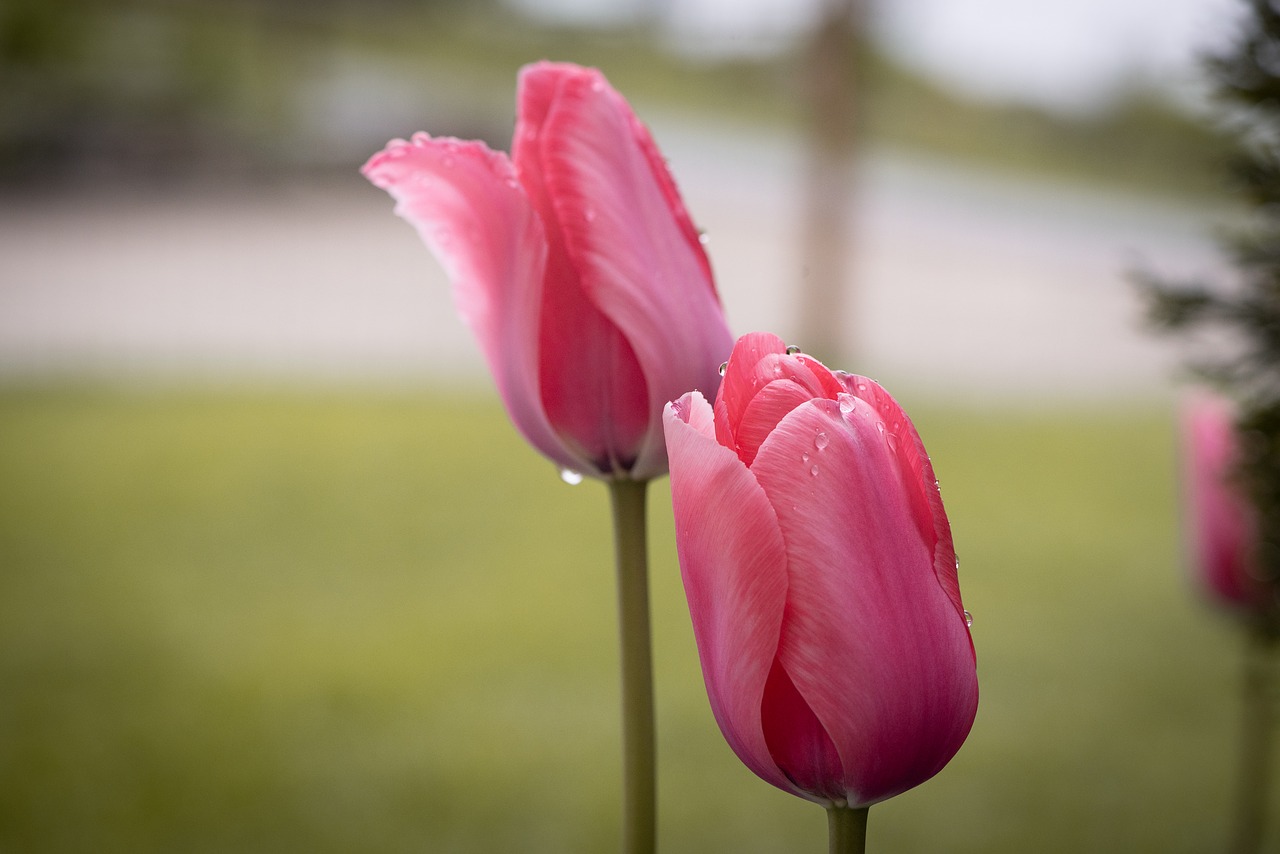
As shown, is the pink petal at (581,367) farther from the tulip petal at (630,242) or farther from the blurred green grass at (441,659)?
the blurred green grass at (441,659)

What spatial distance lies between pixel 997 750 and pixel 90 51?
15050mm

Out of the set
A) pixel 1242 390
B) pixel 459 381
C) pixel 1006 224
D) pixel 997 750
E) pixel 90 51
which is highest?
pixel 90 51

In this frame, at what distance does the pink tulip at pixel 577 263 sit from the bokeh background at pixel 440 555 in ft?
2.02

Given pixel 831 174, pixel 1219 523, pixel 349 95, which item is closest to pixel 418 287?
pixel 831 174

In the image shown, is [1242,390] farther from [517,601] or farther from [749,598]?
[517,601]

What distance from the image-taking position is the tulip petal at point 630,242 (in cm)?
53

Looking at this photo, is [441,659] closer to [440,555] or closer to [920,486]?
[440,555]

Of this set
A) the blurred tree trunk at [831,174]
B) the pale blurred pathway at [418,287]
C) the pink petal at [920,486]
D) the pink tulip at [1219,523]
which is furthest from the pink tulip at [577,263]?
the blurred tree trunk at [831,174]

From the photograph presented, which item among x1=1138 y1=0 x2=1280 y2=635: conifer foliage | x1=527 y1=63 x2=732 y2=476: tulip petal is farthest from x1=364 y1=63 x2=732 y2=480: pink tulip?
x1=1138 y1=0 x2=1280 y2=635: conifer foliage

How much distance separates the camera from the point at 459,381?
560 centimetres

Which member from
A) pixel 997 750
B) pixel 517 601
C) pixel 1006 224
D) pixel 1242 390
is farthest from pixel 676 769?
pixel 1006 224

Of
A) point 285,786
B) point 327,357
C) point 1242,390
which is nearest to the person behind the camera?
point 1242,390

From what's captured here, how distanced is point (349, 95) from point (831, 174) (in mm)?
13533

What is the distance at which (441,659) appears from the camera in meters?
2.43
